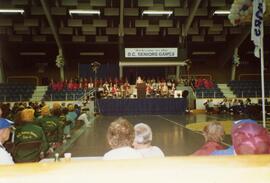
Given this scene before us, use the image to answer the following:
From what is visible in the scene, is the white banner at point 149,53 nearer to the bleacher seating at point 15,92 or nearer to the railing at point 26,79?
the bleacher seating at point 15,92

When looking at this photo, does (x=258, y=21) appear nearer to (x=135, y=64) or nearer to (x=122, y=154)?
(x=122, y=154)

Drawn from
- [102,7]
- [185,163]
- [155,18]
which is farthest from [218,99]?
[185,163]

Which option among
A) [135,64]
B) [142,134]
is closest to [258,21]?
[142,134]

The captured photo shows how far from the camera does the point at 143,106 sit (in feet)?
67.3

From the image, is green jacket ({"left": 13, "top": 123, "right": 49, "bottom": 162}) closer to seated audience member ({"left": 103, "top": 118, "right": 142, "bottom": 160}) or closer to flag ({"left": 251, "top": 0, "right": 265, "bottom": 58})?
seated audience member ({"left": 103, "top": 118, "right": 142, "bottom": 160})

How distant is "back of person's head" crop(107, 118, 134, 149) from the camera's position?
8.23 feet

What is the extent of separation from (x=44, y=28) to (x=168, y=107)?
9.97 m

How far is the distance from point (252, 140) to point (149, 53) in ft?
67.7

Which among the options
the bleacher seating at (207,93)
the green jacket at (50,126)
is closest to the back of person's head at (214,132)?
the green jacket at (50,126)

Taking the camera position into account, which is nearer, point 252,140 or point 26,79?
point 252,140

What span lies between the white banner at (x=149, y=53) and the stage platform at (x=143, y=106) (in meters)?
3.22

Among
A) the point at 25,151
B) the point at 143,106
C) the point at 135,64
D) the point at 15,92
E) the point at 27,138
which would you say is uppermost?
the point at 135,64

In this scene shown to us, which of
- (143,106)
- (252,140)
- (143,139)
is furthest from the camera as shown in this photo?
(143,106)

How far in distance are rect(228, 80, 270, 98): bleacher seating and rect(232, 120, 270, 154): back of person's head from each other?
2251cm
